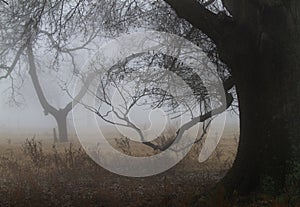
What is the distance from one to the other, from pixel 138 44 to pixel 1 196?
5159 mm

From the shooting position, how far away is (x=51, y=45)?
42.2 ft

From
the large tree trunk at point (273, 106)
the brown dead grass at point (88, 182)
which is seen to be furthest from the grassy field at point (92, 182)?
the large tree trunk at point (273, 106)

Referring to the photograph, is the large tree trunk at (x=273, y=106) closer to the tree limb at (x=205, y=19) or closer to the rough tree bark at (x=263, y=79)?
the rough tree bark at (x=263, y=79)

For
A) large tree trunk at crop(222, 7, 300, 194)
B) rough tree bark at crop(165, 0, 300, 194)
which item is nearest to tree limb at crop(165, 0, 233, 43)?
rough tree bark at crop(165, 0, 300, 194)

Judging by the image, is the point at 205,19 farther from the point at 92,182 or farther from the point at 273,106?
the point at 92,182

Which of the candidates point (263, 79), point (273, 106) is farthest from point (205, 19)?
point (273, 106)

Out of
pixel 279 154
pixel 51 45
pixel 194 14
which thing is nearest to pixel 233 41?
pixel 194 14

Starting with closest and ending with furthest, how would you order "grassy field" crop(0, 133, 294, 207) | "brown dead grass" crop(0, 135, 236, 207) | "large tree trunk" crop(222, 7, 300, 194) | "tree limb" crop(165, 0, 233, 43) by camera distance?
1. "large tree trunk" crop(222, 7, 300, 194)
2. "tree limb" crop(165, 0, 233, 43)
3. "grassy field" crop(0, 133, 294, 207)
4. "brown dead grass" crop(0, 135, 236, 207)

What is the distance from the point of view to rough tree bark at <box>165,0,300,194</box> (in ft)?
24.4

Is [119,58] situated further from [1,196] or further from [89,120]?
[89,120]

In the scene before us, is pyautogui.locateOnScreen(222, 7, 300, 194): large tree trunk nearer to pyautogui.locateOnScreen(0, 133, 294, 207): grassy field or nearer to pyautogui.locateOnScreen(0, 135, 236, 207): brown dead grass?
pyautogui.locateOnScreen(0, 133, 294, 207): grassy field

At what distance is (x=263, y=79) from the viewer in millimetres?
7617

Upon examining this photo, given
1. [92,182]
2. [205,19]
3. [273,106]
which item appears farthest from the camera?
[92,182]

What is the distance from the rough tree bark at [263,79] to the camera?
7.43 metres
